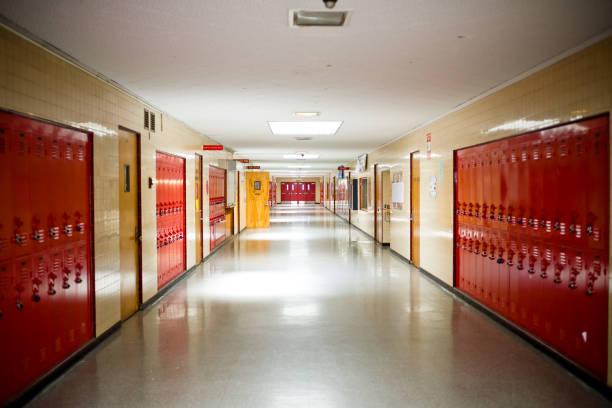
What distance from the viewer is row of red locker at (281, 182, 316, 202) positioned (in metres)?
41.6

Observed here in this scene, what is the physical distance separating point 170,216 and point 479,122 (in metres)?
4.53

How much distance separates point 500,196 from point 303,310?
260 centimetres

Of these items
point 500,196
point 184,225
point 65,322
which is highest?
point 500,196

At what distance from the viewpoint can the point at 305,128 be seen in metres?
7.90

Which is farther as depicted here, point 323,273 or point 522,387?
point 323,273

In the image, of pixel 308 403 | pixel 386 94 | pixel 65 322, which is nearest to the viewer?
pixel 308 403

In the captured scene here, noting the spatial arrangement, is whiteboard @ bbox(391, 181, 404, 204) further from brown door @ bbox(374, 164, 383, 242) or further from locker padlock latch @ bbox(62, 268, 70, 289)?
locker padlock latch @ bbox(62, 268, 70, 289)

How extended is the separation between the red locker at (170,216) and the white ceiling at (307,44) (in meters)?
1.20

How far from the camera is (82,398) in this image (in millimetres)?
3002

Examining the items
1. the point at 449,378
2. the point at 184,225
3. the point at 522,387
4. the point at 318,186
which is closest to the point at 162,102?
the point at 184,225

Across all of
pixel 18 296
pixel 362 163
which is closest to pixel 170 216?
pixel 18 296

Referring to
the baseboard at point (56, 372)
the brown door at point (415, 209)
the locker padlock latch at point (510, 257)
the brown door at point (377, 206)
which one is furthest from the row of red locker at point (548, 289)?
the brown door at point (377, 206)

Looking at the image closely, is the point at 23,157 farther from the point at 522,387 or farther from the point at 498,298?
the point at 498,298

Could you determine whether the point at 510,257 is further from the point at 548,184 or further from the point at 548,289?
the point at 548,184
